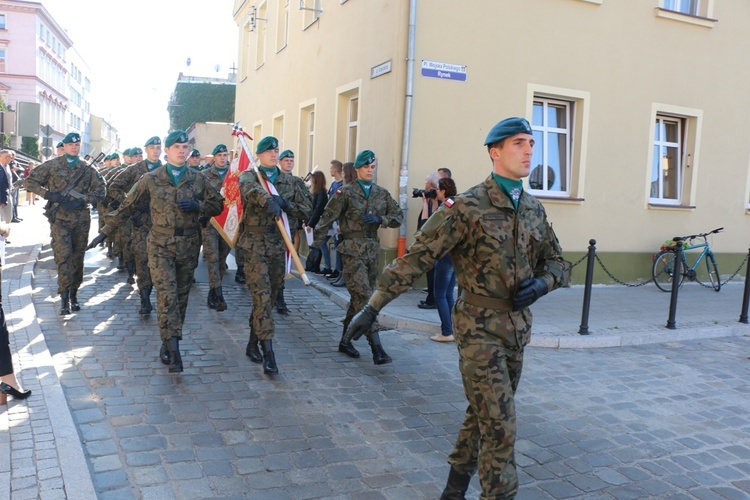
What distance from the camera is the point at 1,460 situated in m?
3.68

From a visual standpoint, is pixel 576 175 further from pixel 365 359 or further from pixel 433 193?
pixel 365 359

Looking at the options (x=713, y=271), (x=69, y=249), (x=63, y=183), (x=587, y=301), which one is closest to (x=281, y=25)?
(x=63, y=183)

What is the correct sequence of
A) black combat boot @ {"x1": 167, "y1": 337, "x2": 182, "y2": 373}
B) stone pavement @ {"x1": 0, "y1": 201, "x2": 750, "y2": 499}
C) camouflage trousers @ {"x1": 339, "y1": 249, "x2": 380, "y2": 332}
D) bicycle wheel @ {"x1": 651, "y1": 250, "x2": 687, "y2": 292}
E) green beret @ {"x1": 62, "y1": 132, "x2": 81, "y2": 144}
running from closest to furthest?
stone pavement @ {"x1": 0, "y1": 201, "x2": 750, "y2": 499} < black combat boot @ {"x1": 167, "y1": 337, "x2": 182, "y2": 373} < camouflage trousers @ {"x1": 339, "y1": 249, "x2": 380, "y2": 332} < green beret @ {"x1": 62, "y1": 132, "x2": 81, "y2": 144} < bicycle wheel @ {"x1": 651, "y1": 250, "x2": 687, "y2": 292}

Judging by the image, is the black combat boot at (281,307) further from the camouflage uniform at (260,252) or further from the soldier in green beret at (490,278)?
the soldier in green beret at (490,278)

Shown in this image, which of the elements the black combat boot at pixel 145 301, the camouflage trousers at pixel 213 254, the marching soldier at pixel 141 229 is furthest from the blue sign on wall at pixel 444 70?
the black combat boot at pixel 145 301

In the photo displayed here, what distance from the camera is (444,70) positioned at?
1006 centimetres

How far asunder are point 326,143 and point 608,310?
6887 mm

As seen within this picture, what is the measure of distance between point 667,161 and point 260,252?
31.5 ft

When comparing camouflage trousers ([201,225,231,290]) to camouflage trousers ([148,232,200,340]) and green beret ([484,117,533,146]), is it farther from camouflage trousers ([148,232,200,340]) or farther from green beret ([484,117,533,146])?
green beret ([484,117,533,146])

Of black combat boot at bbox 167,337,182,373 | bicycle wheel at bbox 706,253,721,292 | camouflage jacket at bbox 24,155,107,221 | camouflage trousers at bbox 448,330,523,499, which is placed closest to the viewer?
camouflage trousers at bbox 448,330,523,499

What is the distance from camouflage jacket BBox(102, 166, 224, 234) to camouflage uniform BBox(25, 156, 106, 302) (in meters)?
1.95

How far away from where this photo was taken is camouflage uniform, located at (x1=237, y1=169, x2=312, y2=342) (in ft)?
19.4

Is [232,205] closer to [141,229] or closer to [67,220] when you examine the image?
[141,229]

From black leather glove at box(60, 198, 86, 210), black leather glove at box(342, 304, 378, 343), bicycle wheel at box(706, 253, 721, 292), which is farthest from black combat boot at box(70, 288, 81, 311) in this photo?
bicycle wheel at box(706, 253, 721, 292)
